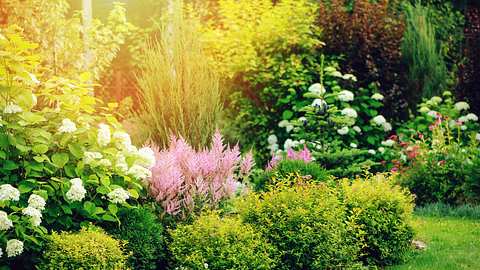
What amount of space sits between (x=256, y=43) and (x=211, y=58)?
2.33 feet

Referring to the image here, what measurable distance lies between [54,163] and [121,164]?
45cm

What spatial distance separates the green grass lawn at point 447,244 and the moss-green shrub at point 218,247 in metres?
1.24

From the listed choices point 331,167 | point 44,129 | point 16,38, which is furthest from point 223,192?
point 331,167

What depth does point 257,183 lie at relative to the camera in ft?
22.1

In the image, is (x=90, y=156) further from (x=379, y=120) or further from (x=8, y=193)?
→ (x=379, y=120)

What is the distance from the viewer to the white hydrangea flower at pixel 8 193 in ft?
14.4

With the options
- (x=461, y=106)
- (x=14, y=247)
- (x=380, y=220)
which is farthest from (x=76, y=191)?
(x=461, y=106)

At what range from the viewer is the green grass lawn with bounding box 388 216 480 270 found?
222 inches

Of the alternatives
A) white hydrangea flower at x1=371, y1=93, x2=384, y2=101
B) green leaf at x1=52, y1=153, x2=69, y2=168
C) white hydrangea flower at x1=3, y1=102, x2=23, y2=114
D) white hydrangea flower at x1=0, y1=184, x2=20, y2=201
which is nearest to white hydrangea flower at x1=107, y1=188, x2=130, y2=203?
green leaf at x1=52, y1=153, x2=69, y2=168

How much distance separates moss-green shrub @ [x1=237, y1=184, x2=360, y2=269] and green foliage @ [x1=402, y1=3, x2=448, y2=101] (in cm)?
581

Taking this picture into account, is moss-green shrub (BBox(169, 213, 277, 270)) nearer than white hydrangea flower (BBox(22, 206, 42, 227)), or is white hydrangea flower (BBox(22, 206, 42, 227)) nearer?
white hydrangea flower (BBox(22, 206, 42, 227))

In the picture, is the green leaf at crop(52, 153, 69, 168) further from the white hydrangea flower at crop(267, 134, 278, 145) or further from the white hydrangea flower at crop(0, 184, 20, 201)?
the white hydrangea flower at crop(267, 134, 278, 145)

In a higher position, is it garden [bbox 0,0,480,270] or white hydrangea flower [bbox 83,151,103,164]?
white hydrangea flower [bbox 83,151,103,164]

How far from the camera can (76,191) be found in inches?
180
